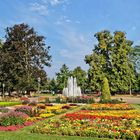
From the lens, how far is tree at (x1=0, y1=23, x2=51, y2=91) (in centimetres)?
5634

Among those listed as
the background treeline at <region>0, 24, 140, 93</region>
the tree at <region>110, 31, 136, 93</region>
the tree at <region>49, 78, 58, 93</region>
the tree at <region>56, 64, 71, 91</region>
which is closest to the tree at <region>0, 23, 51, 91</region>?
the background treeline at <region>0, 24, 140, 93</region>

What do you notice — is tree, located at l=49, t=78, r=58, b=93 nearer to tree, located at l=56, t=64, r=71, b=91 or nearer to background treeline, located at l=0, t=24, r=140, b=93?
tree, located at l=56, t=64, r=71, b=91

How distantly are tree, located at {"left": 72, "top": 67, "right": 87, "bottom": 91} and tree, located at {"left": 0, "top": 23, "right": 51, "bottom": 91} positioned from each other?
31.4m

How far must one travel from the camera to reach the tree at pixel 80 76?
9119cm

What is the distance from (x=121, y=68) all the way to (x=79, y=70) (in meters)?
33.0

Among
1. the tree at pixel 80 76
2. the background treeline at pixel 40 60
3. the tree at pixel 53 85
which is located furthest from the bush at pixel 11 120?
the tree at pixel 53 85

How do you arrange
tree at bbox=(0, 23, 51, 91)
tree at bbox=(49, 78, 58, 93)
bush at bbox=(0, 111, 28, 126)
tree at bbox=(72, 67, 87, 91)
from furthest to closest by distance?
tree at bbox=(49, 78, 58, 93)
tree at bbox=(72, 67, 87, 91)
tree at bbox=(0, 23, 51, 91)
bush at bbox=(0, 111, 28, 126)

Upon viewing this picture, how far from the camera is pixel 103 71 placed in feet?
209

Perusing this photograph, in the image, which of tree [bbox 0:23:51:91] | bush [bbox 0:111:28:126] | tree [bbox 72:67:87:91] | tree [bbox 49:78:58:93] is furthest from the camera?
tree [bbox 49:78:58:93]

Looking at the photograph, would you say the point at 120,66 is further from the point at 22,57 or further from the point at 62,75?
the point at 62,75

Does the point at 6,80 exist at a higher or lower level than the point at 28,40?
lower

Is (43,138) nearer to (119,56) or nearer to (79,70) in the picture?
(119,56)

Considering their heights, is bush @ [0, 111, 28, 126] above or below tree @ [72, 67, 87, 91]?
below

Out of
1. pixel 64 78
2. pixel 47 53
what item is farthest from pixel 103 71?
pixel 64 78
